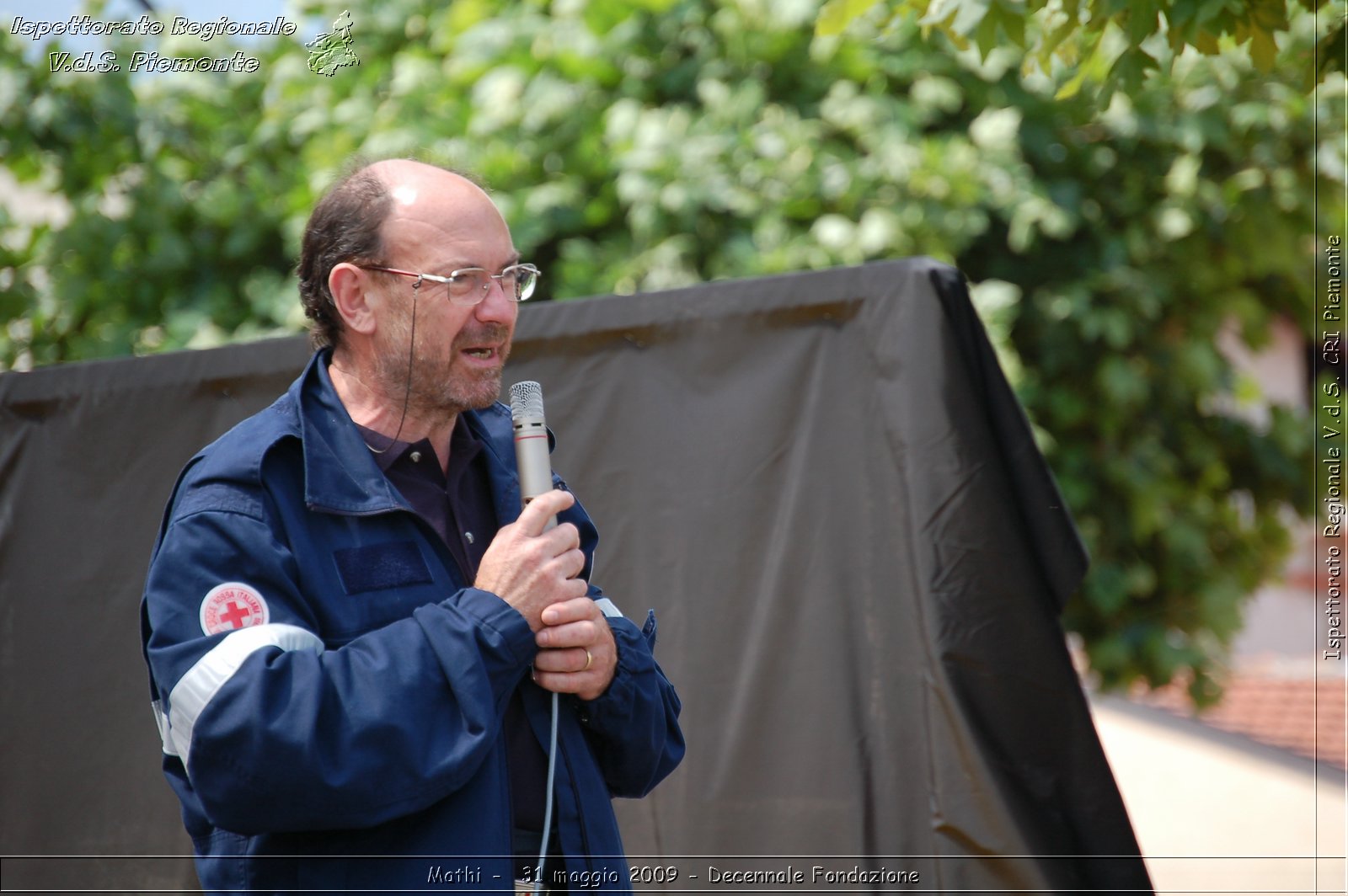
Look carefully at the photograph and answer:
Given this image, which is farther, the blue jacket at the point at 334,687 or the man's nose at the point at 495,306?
the man's nose at the point at 495,306

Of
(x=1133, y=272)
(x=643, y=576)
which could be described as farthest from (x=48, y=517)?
(x=1133, y=272)

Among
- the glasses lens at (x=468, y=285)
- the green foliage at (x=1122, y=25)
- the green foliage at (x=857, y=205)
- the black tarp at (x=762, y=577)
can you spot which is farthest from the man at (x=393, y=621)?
the green foliage at (x=857, y=205)

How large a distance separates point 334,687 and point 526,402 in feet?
1.65

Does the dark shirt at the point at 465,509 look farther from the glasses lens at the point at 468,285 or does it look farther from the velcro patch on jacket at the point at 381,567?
the glasses lens at the point at 468,285

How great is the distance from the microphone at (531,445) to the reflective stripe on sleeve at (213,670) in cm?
39

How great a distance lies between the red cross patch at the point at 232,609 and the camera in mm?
1596

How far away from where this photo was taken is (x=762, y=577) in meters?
3.10

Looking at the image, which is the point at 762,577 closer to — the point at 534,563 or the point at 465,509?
the point at 465,509

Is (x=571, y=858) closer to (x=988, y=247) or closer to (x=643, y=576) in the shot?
Result: (x=643, y=576)

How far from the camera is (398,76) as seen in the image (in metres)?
5.59

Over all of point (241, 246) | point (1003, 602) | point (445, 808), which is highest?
point (241, 246)

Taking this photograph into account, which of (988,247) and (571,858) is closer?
(571,858)

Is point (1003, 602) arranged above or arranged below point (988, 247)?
below

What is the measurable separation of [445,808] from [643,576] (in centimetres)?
157
